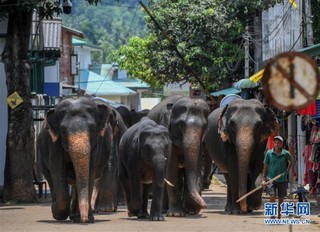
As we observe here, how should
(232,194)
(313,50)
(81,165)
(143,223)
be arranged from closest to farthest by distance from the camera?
(81,165), (143,223), (313,50), (232,194)

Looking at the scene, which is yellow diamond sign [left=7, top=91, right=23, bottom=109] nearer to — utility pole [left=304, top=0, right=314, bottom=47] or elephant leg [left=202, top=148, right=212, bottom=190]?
elephant leg [left=202, top=148, right=212, bottom=190]

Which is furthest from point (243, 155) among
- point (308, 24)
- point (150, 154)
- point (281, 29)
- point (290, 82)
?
point (281, 29)

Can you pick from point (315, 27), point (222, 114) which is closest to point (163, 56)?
point (315, 27)

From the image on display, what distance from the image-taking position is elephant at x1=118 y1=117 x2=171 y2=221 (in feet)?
65.4

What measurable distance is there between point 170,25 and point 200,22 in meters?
1.45

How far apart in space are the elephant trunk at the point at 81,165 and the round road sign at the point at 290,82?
8.01m

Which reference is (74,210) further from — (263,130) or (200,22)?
(200,22)

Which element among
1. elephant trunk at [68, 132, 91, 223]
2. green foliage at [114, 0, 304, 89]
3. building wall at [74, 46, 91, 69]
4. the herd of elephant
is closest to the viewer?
elephant trunk at [68, 132, 91, 223]

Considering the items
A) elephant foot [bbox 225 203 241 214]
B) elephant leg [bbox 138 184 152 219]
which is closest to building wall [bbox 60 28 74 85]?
elephant foot [bbox 225 203 241 214]

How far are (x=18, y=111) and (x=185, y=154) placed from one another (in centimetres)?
667

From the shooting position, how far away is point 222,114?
22969 millimetres

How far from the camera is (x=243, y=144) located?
2203 cm

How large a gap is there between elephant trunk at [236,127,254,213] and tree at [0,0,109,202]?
6.51m

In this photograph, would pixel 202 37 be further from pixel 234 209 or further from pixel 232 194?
pixel 234 209
